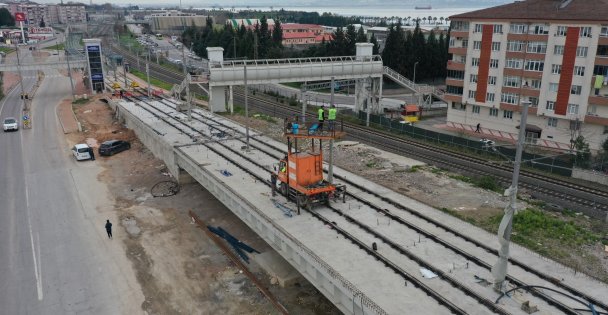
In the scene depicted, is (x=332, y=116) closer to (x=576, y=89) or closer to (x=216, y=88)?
(x=576, y=89)

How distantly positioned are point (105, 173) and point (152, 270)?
17.8 metres

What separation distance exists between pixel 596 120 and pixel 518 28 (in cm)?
1219

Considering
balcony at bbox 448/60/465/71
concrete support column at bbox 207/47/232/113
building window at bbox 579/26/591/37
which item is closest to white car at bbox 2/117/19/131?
concrete support column at bbox 207/47/232/113

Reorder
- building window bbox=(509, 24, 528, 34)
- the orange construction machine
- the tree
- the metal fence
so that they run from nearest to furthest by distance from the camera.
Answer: the orange construction machine → the tree → the metal fence → building window bbox=(509, 24, 528, 34)

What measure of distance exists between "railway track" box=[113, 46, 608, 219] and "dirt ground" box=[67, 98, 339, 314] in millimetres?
13896

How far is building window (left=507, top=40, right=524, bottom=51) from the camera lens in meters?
48.4

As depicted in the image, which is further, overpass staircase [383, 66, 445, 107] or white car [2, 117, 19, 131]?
overpass staircase [383, 66, 445, 107]

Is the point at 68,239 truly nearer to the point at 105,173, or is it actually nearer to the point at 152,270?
the point at 152,270

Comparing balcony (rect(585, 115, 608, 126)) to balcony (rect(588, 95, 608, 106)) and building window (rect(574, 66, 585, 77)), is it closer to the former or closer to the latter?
balcony (rect(588, 95, 608, 106))

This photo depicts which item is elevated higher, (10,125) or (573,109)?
(573,109)

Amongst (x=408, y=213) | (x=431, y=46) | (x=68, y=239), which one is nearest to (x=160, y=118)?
(x=68, y=239)

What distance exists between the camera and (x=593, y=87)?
43.1 m

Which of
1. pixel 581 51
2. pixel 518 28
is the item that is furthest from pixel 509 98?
pixel 581 51

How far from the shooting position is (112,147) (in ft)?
136
